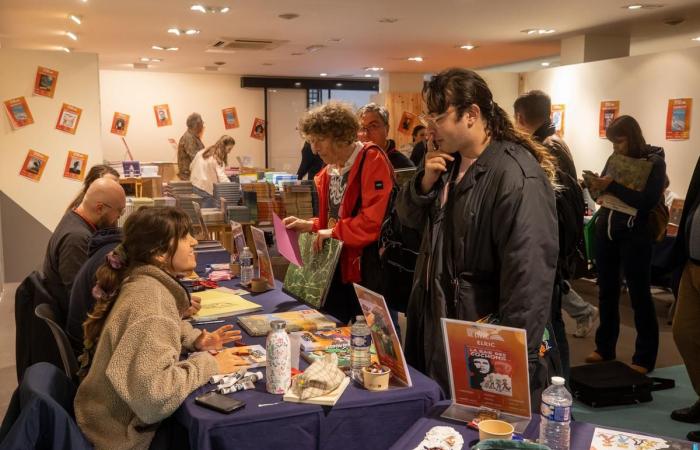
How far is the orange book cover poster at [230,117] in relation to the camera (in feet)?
44.1

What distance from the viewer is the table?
1655mm

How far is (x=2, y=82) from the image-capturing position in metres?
6.00

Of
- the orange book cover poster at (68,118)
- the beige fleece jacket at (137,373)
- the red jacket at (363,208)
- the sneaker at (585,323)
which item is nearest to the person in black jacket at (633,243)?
the sneaker at (585,323)

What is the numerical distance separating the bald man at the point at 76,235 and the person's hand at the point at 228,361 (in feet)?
3.66

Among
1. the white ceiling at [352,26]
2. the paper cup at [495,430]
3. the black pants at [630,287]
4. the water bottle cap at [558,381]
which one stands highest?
the white ceiling at [352,26]

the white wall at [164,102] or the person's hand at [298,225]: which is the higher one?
the white wall at [164,102]

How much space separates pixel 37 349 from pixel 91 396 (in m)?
0.97

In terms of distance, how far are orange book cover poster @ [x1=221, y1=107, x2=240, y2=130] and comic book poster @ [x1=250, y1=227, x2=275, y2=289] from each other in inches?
428

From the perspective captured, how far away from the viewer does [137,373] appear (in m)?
1.72

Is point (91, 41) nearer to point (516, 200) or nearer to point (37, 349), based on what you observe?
point (37, 349)

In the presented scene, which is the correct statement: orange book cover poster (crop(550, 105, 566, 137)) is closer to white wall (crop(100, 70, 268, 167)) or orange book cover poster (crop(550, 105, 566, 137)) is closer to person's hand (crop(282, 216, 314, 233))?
person's hand (crop(282, 216, 314, 233))

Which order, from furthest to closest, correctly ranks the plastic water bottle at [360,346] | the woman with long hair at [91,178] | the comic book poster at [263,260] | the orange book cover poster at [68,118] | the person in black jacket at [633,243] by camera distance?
the orange book cover poster at [68,118], the person in black jacket at [633,243], the woman with long hair at [91,178], the comic book poster at [263,260], the plastic water bottle at [360,346]

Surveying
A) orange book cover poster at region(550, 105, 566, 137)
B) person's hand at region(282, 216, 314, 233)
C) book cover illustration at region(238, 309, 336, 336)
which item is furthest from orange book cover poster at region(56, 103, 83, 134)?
orange book cover poster at region(550, 105, 566, 137)

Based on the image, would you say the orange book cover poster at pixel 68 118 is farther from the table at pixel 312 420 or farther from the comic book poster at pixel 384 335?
the comic book poster at pixel 384 335
